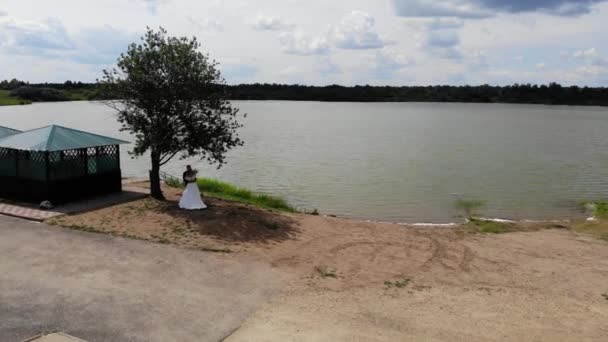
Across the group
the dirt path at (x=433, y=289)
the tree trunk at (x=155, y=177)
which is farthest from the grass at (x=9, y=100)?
the dirt path at (x=433, y=289)

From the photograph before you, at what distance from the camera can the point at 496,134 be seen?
59.6m

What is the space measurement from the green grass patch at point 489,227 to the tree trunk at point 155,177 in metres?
11.2

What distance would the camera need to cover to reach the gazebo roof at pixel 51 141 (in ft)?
54.4

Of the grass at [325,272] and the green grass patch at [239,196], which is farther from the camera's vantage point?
the green grass patch at [239,196]

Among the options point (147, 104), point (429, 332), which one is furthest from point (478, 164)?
point (429, 332)

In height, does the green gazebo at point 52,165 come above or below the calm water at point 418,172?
above

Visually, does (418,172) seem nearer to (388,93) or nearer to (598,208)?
(598,208)

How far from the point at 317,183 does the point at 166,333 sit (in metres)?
20.8

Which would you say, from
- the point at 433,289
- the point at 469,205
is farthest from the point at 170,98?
the point at 469,205

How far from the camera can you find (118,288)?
34.3 ft

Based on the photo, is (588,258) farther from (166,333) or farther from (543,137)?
(543,137)

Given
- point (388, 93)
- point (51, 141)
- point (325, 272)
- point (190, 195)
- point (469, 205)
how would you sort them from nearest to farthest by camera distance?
point (325, 272) < point (51, 141) < point (190, 195) < point (469, 205) < point (388, 93)

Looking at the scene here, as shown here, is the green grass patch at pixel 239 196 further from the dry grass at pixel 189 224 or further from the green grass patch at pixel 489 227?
the green grass patch at pixel 489 227

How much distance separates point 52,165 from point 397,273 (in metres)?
11.6
